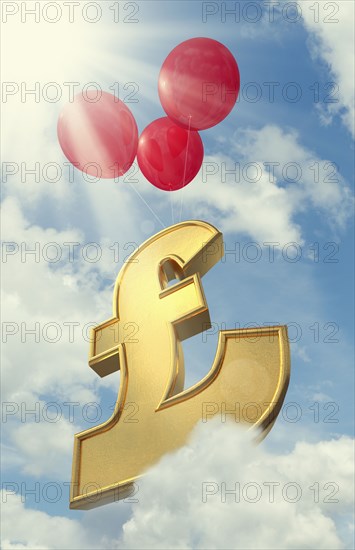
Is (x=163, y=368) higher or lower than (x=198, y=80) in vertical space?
lower

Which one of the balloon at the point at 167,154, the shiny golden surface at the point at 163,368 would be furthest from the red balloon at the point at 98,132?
the shiny golden surface at the point at 163,368

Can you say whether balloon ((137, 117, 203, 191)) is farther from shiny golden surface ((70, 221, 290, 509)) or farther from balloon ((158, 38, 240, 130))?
shiny golden surface ((70, 221, 290, 509))

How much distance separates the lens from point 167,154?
18.6 feet

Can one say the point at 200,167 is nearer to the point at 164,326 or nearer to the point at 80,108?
the point at 80,108

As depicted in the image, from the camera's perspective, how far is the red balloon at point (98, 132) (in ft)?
17.6

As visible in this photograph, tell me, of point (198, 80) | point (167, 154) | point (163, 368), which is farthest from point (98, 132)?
point (163, 368)

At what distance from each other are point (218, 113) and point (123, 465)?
10.6 feet

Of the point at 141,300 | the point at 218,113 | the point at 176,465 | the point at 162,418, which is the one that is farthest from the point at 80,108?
the point at 176,465

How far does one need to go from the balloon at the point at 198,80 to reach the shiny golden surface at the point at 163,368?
1047 millimetres

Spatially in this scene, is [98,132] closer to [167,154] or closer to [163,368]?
[167,154]

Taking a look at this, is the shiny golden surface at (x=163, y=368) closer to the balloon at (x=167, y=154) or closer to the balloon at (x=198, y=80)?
the balloon at (x=167, y=154)

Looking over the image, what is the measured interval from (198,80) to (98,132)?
104cm

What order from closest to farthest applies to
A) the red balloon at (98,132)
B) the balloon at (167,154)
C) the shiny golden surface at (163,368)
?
the shiny golden surface at (163,368) → the red balloon at (98,132) → the balloon at (167,154)

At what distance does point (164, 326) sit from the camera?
16.7ft
